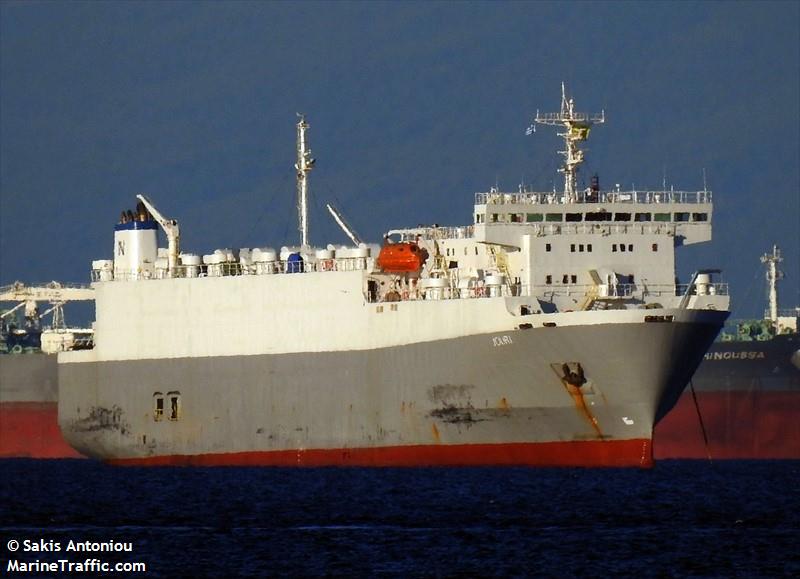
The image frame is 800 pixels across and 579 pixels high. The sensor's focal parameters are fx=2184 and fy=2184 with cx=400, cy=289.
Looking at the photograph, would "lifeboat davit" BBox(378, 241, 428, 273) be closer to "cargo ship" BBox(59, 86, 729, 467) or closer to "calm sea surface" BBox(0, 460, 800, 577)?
"cargo ship" BBox(59, 86, 729, 467)

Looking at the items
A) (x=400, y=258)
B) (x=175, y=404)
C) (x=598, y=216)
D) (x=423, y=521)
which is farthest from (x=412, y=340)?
(x=423, y=521)

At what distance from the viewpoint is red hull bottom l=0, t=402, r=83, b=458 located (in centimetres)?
8400

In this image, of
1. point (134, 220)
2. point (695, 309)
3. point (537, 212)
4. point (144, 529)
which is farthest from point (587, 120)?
point (144, 529)

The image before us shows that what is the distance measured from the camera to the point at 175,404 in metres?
72.9

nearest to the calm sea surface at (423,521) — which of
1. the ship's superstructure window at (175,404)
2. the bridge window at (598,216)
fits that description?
the ship's superstructure window at (175,404)

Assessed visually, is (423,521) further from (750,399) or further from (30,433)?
(30,433)

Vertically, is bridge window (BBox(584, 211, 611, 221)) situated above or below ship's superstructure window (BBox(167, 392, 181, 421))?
above

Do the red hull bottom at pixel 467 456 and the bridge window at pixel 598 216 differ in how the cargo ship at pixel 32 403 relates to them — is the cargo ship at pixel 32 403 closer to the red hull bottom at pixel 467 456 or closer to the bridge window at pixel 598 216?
the red hull bottom at pixel 467 456

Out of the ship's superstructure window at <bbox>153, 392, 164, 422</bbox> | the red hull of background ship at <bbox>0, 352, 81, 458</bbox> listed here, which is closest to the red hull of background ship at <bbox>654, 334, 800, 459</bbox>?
the ship's superstructure window at <bbox>153, 392, 164, 422</bbox>

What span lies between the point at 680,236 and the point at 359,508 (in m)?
17.9

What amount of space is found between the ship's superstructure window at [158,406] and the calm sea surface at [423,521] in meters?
3.98

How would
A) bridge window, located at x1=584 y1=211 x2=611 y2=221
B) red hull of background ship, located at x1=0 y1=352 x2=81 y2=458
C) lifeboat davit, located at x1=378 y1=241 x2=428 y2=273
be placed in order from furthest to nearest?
red hull of background ship, located at x1=0 y1=352 x2=81 y2=458 < lifeboat davit, located at x1=378 y1=241 x2=428 y2=273 < bridge window, located at x1=584 y1=211 x2=611 y2=221

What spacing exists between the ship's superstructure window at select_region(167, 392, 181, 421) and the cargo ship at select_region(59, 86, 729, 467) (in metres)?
0.13

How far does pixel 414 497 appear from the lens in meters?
57.1
